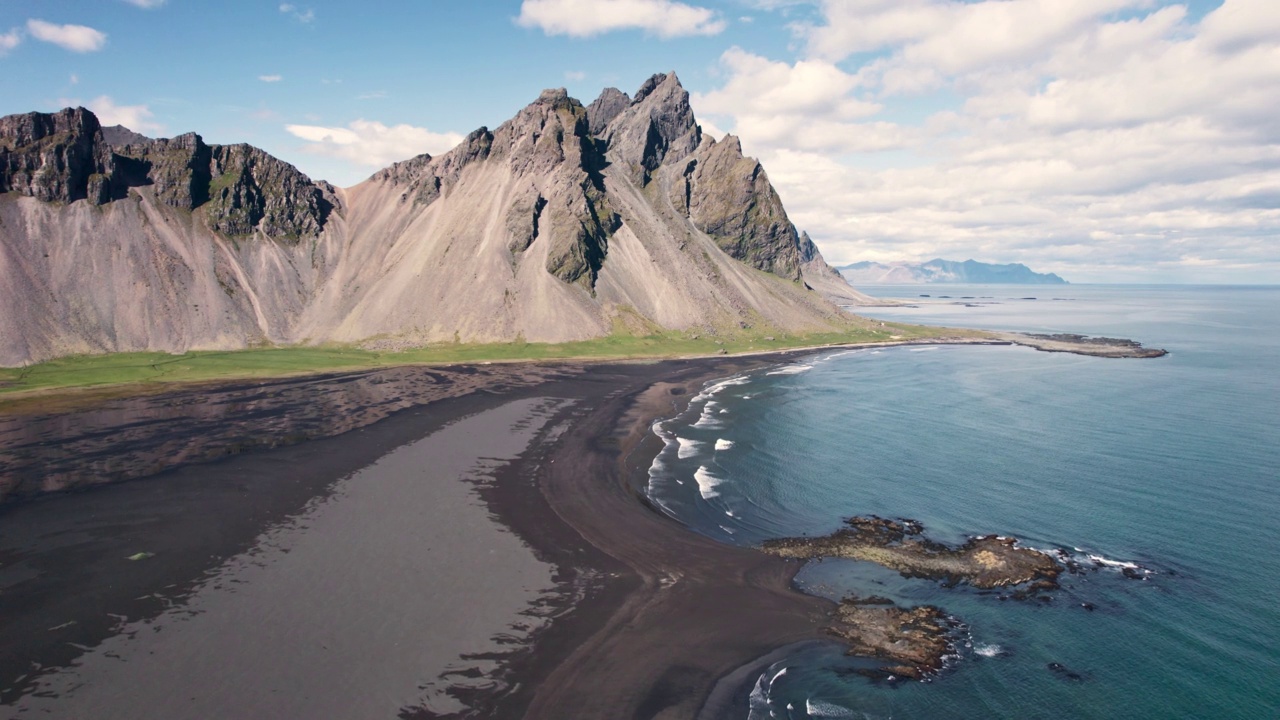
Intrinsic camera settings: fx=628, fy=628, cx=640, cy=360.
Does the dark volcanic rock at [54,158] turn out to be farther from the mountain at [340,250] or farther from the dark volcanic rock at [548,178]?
the dark volcanic rock at [548,178]

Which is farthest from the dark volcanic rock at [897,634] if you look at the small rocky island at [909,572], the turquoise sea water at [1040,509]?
the turquoise sea water at [1040,509]

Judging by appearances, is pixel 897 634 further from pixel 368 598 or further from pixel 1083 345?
pixel 1083 345

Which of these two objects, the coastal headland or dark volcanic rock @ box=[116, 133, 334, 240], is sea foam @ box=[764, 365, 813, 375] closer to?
the coastal headland

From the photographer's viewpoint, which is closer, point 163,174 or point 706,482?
point 706,482

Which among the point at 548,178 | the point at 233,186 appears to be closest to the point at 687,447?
the point at 548,178

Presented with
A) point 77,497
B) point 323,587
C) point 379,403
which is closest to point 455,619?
point 323,587

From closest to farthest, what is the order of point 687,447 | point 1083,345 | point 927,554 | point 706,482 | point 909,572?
point 909,572 → point 927,554 → point 706,482 → point 687,447 → point 1083,345
